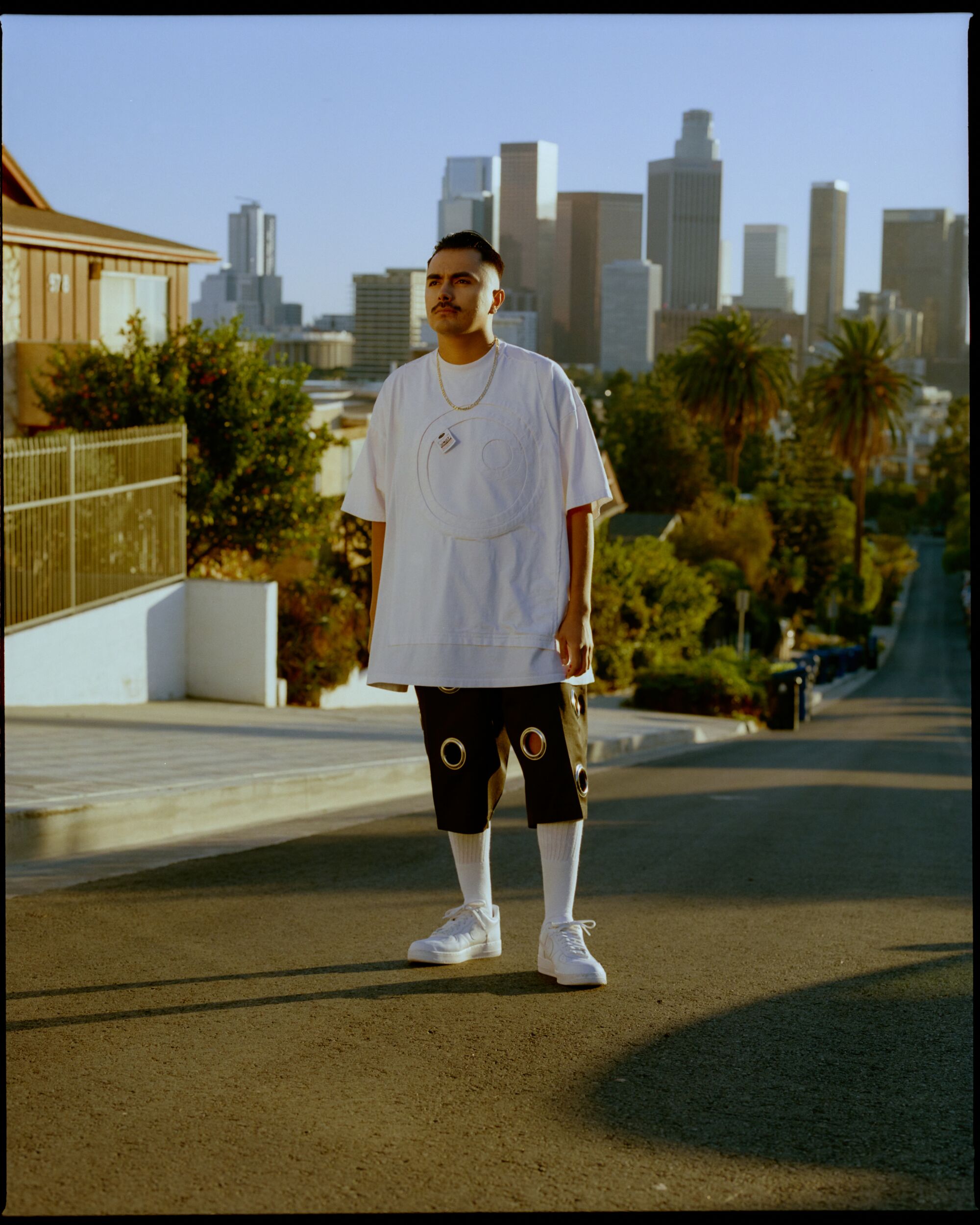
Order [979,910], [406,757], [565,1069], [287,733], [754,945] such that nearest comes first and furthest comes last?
[979,910], [565,1069], [754,945], [406,757], [287,733]

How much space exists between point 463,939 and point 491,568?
118 cm

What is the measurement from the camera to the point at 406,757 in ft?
35.1

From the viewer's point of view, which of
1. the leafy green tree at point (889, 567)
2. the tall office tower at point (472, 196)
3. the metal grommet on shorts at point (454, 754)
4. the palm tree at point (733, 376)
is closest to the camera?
the metal grommet on shorts at point (454, 754)

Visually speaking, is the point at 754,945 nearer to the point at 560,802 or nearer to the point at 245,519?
the point at 560,802

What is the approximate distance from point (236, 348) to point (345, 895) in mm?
12304

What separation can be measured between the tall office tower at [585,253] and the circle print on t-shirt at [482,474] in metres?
65.2

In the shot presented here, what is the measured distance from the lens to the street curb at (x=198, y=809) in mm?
6660

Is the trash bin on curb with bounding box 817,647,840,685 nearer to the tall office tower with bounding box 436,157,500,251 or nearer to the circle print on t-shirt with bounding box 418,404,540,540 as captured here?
the tall office tower with bounding box 436,157,500,251

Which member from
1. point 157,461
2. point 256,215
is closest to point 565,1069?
point 157,461

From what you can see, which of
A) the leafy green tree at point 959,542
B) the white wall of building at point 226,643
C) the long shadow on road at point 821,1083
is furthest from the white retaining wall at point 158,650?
the leafy green tree at point 959,542

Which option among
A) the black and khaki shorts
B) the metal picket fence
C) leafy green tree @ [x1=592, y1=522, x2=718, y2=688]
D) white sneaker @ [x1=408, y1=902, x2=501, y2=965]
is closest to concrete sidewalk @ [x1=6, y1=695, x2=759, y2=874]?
the metal picket fence

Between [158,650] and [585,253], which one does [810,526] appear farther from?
[158,650]

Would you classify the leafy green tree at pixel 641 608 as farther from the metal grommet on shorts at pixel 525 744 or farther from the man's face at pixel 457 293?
the man's face at pixel 457 293

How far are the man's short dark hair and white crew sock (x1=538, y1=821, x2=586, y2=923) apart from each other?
66.1 inches
